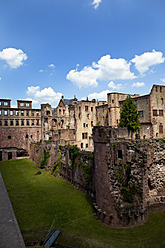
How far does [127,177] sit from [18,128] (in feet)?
156

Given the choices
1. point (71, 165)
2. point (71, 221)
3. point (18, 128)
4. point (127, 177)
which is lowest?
point (71, 221)

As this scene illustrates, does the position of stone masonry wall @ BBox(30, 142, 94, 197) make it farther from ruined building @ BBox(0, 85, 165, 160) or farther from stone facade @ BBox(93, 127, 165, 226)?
ruined building @ BBox(0, 85, 165, 160)

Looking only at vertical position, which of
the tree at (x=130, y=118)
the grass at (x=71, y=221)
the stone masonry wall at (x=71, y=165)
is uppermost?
the tree at (x=130, y=118)

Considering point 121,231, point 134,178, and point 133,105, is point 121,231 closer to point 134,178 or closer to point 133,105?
point 134,178

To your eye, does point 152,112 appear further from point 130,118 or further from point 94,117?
point 94,117

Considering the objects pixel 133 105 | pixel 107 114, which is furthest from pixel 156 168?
pixel 107 114

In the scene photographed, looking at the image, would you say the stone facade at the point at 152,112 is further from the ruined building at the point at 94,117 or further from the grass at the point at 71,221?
the grass at the point at 71,221

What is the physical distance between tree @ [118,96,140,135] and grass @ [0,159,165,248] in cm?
2021

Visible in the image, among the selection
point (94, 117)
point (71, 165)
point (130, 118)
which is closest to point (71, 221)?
point (71, 165)

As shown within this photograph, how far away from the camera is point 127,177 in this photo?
685 inches

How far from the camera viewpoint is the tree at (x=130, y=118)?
136ft

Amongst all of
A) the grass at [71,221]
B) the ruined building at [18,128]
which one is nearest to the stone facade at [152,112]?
the grass at [71,221]

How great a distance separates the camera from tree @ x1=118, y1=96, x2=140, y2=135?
41469 mm

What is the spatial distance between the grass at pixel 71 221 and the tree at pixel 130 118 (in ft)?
66.3
